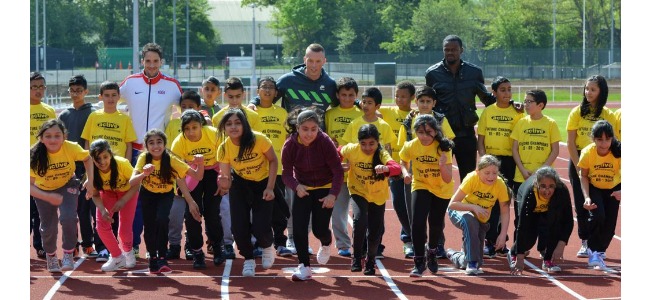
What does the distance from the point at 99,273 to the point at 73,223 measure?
55 cm

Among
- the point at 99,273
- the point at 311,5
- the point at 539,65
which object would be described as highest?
the point at 311,5

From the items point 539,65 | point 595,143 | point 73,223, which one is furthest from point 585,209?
point 539,65

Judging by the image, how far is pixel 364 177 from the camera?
9617 millimetres

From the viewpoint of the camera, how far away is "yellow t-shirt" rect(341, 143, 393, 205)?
9.59 m

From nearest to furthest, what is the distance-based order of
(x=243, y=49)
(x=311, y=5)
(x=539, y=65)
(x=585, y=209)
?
(x=585, y=209) → (x=539, y=65) → (x=311, y=5) → (x=243, y=49)

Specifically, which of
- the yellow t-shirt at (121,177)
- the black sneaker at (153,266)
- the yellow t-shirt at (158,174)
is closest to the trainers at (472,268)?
the yellow t-shirt at (158,174)

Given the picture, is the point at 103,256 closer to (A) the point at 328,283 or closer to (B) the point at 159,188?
(B) the point at 159,188

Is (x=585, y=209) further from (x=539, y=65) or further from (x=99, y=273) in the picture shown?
(x=539, y=65)

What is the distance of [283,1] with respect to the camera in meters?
88.9

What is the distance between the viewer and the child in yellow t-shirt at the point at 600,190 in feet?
32.6

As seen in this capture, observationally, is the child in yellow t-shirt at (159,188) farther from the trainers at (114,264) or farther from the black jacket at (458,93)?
the black jacket at (458,93)

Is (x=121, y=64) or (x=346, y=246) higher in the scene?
(x=121, y=64)

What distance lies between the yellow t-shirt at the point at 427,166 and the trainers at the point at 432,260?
524mm

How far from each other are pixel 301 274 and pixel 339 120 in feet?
6.76
